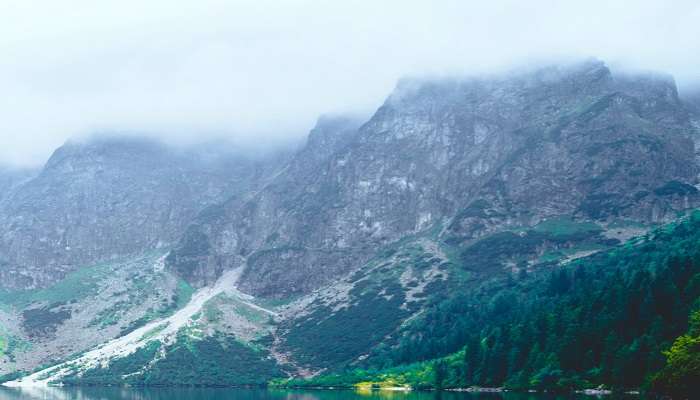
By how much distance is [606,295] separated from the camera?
555 feet

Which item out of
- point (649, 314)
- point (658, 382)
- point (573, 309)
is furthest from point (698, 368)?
point (573, 309)

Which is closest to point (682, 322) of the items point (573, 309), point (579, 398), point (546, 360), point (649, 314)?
point (649, 314)

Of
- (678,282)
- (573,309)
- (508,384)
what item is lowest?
(508,384)

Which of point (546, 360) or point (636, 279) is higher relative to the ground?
point (636, 279)

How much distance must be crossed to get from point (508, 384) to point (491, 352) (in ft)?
51.2

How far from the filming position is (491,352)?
181250 mm

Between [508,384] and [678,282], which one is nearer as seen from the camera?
[678,282]

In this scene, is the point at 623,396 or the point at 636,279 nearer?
the point at 623,396

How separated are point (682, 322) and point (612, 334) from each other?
16756 millimetres

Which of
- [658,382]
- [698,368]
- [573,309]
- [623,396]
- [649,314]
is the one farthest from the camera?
[573,309]

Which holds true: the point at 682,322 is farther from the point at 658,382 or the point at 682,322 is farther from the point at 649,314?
the point at 658,382

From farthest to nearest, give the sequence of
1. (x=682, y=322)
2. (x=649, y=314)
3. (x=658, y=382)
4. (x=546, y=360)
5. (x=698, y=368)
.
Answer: (x=546, y=360), (x=649, y=314), (x=682, y=322), (x=658, y=382), (x=698, y=368)

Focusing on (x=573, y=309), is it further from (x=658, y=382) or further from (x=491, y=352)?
(x=658, y=382)

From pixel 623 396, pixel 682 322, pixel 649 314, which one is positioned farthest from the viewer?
pixel 649 314
